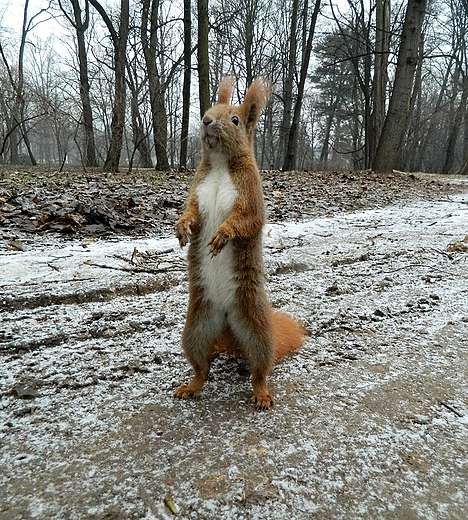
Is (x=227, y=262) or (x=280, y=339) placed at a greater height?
(x=227, y=262)

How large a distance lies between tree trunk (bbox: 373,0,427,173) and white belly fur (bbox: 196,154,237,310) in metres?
10.5

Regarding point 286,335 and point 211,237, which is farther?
point 286,335

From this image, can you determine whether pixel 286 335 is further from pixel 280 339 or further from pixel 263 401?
pixel 263 401

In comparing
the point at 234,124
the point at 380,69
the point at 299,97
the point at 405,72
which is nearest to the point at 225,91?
the point at 234,124

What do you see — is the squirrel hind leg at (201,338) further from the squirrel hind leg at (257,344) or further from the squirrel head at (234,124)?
the squirrel head at (234,124)

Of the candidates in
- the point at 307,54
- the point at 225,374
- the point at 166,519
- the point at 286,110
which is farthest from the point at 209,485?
the point at 286,110

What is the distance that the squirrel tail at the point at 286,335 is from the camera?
1899 millimetres

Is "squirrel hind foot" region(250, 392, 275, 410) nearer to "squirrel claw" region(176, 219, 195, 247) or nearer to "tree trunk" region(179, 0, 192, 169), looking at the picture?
"squirrel claw" region(176, 219, 195, 247)

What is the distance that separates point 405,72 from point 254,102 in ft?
34.5

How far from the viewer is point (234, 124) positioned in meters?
1.73

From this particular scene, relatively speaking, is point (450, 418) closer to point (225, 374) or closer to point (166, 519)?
point (225, 374)

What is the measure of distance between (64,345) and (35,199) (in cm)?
356

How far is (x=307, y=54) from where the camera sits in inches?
610

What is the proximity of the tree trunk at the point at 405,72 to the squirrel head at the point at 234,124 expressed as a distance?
10.2 meters
